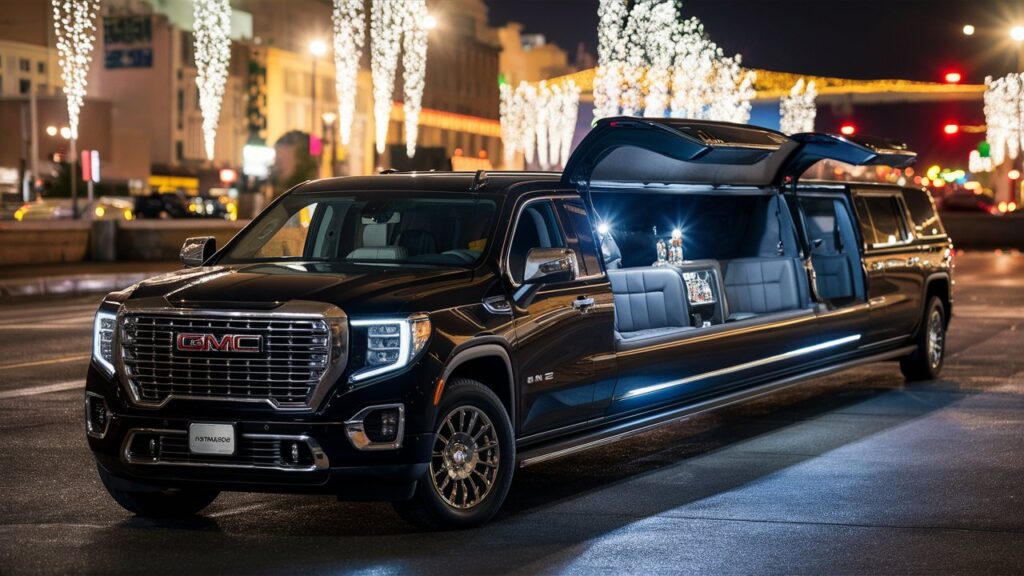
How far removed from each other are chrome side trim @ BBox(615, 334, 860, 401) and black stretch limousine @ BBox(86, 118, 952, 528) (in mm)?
18

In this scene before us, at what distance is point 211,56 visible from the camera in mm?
101188

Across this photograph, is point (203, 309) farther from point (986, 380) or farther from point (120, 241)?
point (120, 241)

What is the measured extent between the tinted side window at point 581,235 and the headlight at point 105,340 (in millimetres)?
2761

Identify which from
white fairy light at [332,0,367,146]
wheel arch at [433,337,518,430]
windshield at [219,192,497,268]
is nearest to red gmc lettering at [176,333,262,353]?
wheel arch at [433,337,518,430]

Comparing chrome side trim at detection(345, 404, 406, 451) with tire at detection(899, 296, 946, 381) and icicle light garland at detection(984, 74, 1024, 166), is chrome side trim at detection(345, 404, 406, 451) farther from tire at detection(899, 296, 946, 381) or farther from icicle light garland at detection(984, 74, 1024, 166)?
icicle light garland at detection(984, 74, 1024, 166)

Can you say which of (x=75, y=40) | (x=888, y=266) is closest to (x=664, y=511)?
(x=888, y=266)

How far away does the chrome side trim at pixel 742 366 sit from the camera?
9945mm

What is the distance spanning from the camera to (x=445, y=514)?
25.8ft

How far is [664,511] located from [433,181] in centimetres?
239

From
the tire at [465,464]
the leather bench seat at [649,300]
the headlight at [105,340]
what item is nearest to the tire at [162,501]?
the headlight at [105,340]

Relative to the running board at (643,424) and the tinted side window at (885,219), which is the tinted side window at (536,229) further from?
the tinted side window at (885,219)

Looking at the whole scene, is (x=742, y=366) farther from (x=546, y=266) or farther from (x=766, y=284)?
(x=546, y=266)

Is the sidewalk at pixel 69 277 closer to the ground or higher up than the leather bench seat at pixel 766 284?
closer to the ground

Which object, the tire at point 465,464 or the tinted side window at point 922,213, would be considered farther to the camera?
the tinted side window at point 922,213
